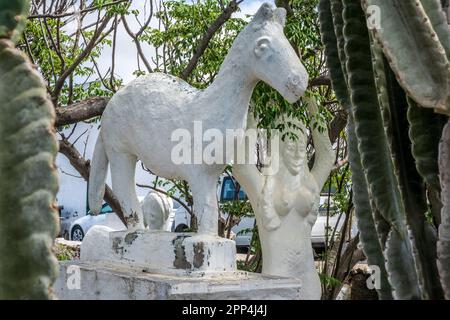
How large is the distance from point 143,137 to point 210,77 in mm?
2414

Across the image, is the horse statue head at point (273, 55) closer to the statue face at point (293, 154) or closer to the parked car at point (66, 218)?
the statue face at point (293, 154)

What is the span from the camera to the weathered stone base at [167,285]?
7.96 ft

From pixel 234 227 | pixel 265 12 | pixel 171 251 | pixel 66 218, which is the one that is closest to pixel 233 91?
pixel 265 12

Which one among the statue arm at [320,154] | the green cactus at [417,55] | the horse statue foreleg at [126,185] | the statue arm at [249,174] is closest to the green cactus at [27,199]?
the green cactus at [417,55]

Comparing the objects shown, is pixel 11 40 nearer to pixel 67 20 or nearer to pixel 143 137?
pixel 143 137

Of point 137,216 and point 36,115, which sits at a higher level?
point 137,216

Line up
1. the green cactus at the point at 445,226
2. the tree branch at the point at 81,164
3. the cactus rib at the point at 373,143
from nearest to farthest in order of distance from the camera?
1. the green cactus at the point at 445,226
2. the cactus rib at the point at 373,143
3. the tree branch at the point at 81,164

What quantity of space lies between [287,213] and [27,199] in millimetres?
3113

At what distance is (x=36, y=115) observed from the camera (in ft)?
3.29

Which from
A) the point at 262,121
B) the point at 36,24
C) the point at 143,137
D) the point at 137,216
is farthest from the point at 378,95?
the point at 36,24

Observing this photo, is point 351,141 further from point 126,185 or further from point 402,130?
point 126,185

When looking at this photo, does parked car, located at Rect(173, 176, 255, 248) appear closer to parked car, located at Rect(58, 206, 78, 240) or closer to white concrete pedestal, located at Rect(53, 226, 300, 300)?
parked car, located at Rect(58, 206, 78, 240)

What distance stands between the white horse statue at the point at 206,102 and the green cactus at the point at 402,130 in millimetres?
802

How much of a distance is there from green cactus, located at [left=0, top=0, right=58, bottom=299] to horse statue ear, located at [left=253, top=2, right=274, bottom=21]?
185 cm
